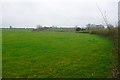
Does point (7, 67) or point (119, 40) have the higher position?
point (119, 40)

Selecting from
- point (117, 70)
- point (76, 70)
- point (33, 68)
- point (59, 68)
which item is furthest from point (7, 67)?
point (117, 70)

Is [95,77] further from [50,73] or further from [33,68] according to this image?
[33,68]

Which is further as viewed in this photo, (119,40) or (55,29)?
(55,29)

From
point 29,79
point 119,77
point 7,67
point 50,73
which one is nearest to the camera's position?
point 119,77

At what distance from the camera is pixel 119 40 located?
9.38 m

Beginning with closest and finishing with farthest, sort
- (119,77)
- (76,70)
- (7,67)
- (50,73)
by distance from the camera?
(119,77) < (50,73) < (76,70) < (7,67)

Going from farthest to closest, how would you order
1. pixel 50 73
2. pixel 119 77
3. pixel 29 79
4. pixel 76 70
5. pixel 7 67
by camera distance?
1. pixel 7 67
2. pixel 76 70
3. pixel 50 73
4. pixel 29 79
5. pixel 119 77

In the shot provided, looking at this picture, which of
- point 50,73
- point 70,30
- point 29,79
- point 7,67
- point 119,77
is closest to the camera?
Result: point 119,77

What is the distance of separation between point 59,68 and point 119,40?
152 inches

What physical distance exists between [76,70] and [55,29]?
280 ft

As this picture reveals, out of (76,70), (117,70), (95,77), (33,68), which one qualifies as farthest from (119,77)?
(33,68)

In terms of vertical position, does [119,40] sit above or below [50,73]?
above

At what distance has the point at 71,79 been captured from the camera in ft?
32.9

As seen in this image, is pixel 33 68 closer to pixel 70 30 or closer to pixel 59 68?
pixel 59 68
